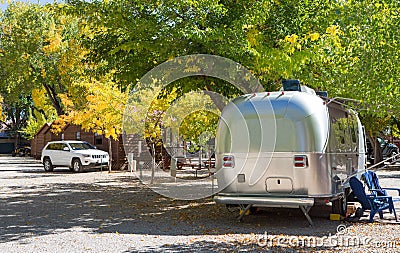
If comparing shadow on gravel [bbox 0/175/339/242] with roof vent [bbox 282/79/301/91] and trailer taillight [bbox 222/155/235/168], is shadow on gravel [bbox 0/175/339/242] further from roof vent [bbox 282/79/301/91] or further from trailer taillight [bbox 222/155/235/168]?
roof vent [bbox 282/79/301/91]

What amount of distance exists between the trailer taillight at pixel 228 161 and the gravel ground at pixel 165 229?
122 cm

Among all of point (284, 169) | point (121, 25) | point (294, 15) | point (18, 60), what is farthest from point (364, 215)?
point (18, 60)

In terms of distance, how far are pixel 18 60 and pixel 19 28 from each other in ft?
7.64

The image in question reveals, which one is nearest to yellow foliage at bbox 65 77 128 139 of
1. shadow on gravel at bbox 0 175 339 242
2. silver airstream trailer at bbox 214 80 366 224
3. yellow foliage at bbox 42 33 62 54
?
yellow foliage at bbox 42 33 62 54

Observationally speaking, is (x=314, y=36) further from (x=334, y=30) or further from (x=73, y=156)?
(x=73, y=156)

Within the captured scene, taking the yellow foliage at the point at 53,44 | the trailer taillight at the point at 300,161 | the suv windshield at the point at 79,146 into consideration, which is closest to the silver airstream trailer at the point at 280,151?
the trailer taillight at the point at 300,161

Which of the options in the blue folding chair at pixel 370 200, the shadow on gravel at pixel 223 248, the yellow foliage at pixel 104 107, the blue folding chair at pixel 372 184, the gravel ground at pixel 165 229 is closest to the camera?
the shadow on gravel at pixel 223 248

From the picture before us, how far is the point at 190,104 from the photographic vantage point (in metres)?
19.4

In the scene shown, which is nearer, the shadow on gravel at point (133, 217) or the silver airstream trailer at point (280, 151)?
the silver airstream trailer at point (280, 151)

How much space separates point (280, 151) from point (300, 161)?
41 centimetres

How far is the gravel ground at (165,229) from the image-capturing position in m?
7.74

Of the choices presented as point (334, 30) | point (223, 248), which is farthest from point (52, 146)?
point (223, 248)

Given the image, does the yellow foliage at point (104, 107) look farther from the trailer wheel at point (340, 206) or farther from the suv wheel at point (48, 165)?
the trailer wheel at point (340, 206)

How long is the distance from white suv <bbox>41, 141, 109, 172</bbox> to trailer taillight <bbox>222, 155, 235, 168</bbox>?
16832 millimetres
